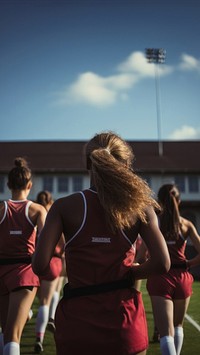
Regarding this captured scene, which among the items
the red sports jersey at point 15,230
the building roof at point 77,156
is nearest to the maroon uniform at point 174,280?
the red sports jersey at point 15,230

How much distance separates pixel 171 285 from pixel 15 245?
5.29 feet

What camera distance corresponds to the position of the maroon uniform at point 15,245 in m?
4.15

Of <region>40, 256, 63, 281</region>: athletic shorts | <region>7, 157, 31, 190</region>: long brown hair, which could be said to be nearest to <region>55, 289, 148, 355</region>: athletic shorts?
<region>7, 157, 31, 190</region>: long brown hair

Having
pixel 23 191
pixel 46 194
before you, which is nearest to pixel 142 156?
pixel 46 194

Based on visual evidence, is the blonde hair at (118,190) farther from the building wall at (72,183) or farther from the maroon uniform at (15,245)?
the building wall at (72,183)

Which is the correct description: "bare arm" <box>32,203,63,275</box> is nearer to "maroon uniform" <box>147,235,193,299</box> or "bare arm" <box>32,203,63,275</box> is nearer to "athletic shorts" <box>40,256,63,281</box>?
"maroon uniform" <box>147,235,193,299</box>

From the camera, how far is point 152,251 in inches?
92.6

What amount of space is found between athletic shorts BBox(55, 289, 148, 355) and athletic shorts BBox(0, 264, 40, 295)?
188cm

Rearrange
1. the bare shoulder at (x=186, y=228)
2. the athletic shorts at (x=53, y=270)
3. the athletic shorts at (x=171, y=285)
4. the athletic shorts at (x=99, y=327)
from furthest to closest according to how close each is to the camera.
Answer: the athletic shorts at (x=53, y=270) → the bare shoulder at (x=186, y=228) → the athletic shorts at (x=171, y=285) → the athletic shorts at (x=99, y=327)

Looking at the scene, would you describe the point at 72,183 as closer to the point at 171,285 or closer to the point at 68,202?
the point at 171,285

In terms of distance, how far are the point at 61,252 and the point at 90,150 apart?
15.7 ft

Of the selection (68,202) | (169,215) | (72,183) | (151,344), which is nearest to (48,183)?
(72,183)

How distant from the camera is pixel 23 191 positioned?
170 inches

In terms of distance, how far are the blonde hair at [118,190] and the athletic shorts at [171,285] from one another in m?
2.31
